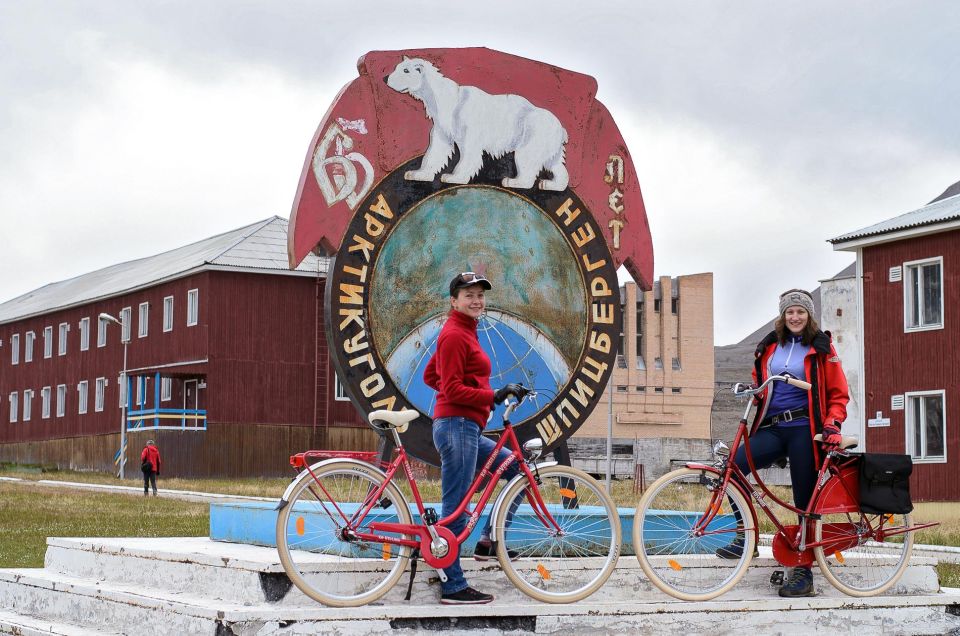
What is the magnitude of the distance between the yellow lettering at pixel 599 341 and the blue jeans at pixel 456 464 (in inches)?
165

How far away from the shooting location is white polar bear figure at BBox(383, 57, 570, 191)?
1166 centimetres

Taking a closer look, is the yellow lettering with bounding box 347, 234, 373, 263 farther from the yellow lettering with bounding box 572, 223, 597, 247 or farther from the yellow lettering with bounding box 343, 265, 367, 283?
the yellow lettering with bounding box 572, 223, 597, 247

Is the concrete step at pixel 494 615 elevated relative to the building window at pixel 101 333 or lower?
lower

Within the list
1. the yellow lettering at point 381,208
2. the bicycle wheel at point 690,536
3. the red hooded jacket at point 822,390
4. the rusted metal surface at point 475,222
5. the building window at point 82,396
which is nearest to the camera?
the bicycle wheel at point 690,536

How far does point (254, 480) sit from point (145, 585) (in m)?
37.1

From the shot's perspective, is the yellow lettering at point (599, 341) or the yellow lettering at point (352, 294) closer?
the yellow lettering at point (352, 294)

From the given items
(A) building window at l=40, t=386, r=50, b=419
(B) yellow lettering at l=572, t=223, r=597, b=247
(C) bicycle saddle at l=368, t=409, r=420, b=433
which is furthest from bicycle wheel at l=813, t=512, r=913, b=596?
(A) building window at l=40, t=386, r=50, b=419

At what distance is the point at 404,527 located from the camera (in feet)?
26.6

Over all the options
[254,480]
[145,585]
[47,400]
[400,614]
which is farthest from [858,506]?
[47,400]

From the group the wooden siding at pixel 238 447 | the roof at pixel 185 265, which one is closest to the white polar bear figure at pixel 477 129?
the roof at pixel 185 265

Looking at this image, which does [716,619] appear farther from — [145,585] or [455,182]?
[455,182]

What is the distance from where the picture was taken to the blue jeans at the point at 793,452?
923 cm

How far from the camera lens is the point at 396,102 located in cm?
1152

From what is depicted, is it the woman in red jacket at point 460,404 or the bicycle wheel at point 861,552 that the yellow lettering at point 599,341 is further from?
the woman in red jacket at point 460,404
